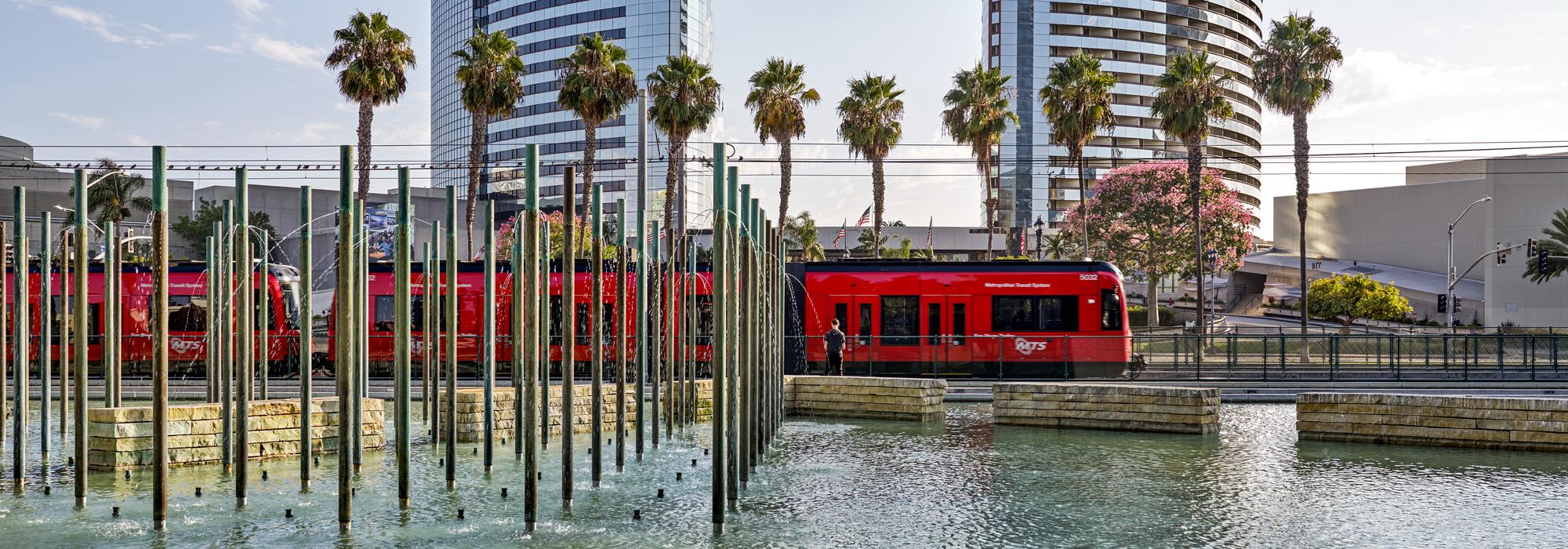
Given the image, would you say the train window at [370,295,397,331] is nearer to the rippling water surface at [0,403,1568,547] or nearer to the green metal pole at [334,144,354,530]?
the rippling water surface at [0,403,1568,547]

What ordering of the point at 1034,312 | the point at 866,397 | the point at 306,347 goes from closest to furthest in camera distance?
the point at 306,347
the point at 866,397
the point at 1034,312

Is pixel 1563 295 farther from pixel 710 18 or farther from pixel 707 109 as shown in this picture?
pixel 710 18

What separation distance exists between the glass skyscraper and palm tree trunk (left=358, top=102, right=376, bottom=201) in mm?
84032

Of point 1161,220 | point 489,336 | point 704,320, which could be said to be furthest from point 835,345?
point 1161,220

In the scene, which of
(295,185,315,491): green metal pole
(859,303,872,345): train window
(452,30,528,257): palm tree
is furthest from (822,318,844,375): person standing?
(452,30,528,257): palm tree

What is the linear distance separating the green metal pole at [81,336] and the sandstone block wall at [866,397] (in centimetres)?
1137

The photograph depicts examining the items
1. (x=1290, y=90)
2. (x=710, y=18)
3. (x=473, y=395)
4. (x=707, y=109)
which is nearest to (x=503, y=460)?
(x=473, y=395)

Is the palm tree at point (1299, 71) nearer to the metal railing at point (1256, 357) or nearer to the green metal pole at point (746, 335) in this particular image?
the metal railing at point (1256, 357)

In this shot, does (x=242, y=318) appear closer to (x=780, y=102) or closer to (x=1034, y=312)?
(x=1034, y=312)

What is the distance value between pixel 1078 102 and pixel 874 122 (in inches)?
342

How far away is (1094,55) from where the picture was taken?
393 ft

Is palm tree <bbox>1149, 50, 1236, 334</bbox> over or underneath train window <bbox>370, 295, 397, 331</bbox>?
over

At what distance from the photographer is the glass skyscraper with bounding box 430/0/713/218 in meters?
135

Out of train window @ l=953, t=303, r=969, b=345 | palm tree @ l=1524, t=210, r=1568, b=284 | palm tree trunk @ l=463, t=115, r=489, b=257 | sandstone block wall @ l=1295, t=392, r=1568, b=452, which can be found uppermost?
palm tree trunk @ l=463, t=115, r=489, b=257
